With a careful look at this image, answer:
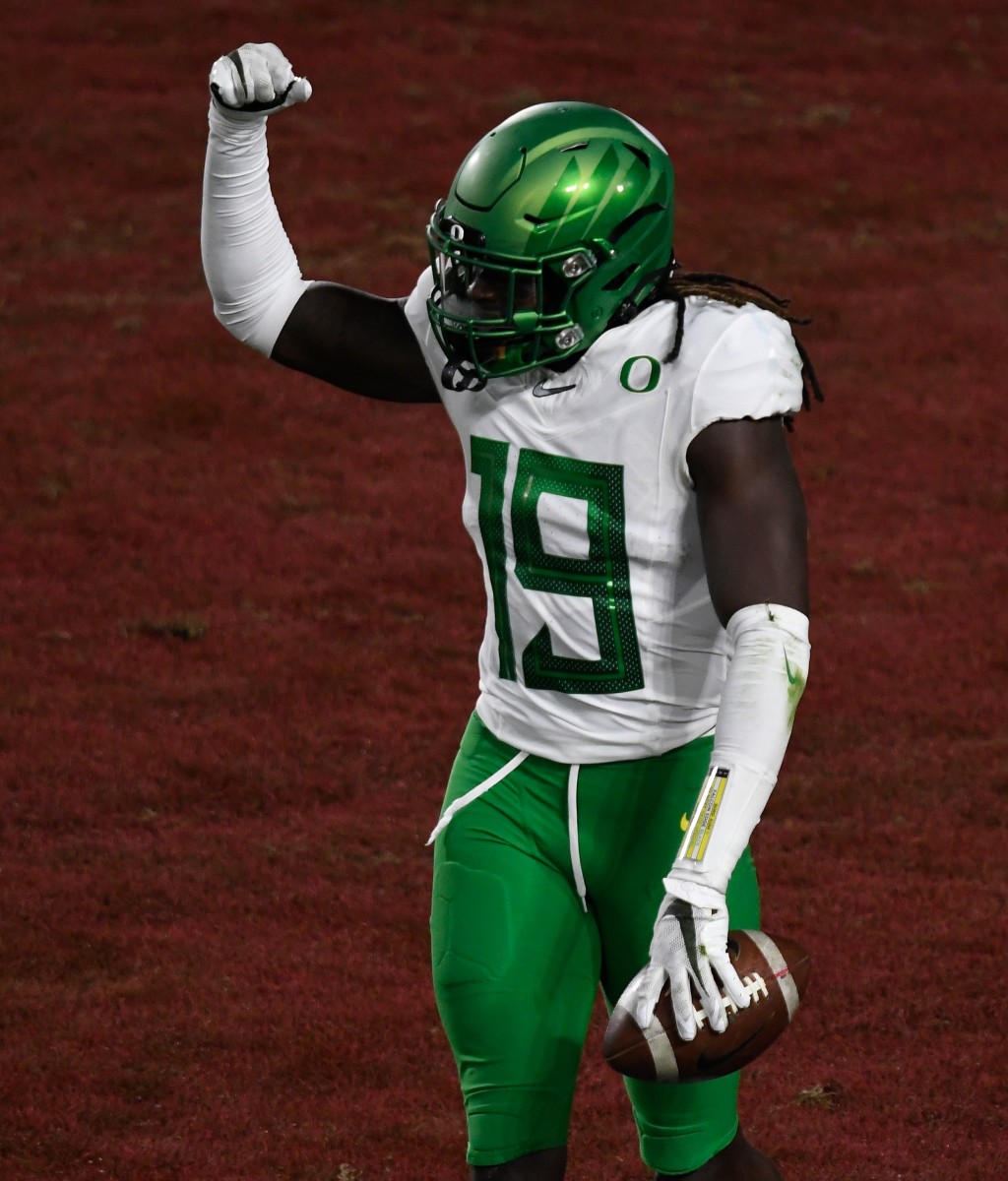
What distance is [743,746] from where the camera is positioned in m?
2.32

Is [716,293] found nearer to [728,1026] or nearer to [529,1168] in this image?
[728,1026]

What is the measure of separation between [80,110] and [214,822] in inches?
296

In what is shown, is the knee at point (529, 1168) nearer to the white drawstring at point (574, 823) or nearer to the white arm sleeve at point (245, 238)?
the white drawstring at point (574, 823)

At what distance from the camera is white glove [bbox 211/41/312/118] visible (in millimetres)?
2885

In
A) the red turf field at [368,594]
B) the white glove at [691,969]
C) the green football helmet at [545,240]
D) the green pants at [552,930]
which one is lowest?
the red turf field at [368,594]

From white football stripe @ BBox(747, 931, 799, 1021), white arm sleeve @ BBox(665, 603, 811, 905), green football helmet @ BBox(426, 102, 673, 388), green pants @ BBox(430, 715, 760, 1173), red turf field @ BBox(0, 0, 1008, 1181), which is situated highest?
green football helmet @ BBox(426, 102, 673, 388)

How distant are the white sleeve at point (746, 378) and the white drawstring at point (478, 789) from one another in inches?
21.9

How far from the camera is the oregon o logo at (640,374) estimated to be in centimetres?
255

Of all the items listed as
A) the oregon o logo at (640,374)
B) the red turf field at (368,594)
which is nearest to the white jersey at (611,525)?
the oregon o logo at (640,374)

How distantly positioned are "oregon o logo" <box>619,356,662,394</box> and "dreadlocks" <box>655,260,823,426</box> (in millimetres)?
24

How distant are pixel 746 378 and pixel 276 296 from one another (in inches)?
34.2

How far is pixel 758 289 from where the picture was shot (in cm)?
279

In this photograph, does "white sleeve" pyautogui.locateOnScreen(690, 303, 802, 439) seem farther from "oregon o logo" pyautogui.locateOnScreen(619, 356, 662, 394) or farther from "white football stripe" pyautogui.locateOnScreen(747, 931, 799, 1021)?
"white football stripe" pyautogui.locateOnScreen(747, 931, 799, 1021)

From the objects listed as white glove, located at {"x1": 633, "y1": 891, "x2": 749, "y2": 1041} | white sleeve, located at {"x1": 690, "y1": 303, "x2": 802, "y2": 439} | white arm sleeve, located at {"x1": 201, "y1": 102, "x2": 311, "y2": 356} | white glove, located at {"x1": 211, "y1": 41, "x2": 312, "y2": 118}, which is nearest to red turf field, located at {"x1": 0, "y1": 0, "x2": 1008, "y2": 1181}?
white glove, located at {"x1": 633, "y1": 891, "x2": 749, "y2": 1041}
